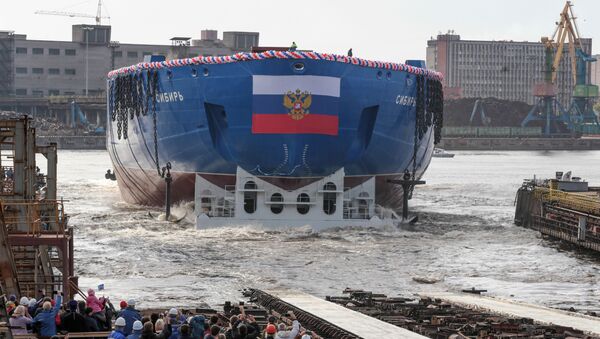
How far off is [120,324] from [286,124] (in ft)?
83.1

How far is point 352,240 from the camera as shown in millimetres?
41438

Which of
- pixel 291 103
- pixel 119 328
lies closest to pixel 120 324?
pixel 119 328

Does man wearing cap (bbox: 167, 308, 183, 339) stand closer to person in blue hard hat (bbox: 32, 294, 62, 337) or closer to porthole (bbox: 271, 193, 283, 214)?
person in blue hard hat (bbox: 32, 294, 62, 337)

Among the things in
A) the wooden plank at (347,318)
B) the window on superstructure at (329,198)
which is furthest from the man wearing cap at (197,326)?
the window on superstructure at (329,198)

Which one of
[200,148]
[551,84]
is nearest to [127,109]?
[200,148]

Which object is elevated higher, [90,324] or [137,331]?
[137,331]

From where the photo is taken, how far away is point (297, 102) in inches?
1662

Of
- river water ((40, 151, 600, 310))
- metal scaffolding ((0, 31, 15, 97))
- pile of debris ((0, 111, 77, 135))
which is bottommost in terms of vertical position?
river water ((40, 151, 600, 310))

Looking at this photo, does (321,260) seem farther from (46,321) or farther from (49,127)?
(49,127)

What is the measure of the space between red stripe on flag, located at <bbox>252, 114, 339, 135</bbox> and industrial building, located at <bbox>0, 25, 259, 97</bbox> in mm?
111195

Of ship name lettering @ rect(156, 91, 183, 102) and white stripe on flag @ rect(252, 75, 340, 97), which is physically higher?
white stripe on flag @ rect(252, 75, 340, 97)

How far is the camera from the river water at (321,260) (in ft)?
108

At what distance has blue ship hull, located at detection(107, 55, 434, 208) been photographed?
42531 mm

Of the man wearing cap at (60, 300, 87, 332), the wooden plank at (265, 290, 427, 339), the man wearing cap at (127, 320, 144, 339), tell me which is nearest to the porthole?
the wooden plank at (265, 290, 427, 339)
